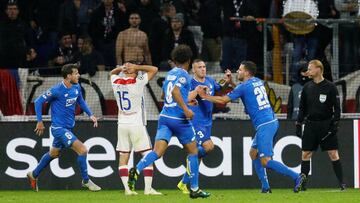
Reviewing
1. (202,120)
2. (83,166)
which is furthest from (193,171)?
(83,166)

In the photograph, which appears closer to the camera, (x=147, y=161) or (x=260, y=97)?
(x=147, y=161)

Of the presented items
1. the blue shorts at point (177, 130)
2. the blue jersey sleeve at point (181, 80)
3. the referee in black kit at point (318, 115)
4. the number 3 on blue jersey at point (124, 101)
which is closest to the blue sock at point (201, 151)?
the number 3 on blue jersey at point (124, 101)

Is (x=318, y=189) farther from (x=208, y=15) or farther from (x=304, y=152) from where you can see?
(x=208, y=15)

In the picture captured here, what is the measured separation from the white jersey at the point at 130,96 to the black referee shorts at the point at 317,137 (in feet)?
9.13

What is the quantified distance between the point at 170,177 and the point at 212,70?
9.01 feet

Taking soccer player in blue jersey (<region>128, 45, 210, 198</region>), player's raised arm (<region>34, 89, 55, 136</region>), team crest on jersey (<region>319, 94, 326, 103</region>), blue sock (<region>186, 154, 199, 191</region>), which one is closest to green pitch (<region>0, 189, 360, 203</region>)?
blue sock (<region>186, 154, 199, 191</region>)

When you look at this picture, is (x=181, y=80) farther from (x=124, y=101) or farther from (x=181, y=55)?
(x=124, y=101)

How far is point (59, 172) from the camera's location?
19922 mm

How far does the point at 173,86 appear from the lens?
1554 centimetres

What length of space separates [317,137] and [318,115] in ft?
1.22

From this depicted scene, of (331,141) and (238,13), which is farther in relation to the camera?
(238,13)

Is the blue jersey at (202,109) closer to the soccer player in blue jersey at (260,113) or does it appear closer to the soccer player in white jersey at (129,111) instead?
the soccer player in white jersey at (129,111)

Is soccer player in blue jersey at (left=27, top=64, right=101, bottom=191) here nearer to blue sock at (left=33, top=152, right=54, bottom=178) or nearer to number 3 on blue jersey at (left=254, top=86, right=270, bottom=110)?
blue sock at (left=33, top=152, right=54, bottom=178)

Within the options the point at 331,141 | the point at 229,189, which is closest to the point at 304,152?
the point at 331,141
